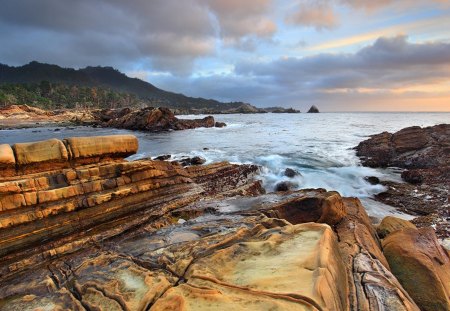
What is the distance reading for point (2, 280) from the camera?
18.6 feet

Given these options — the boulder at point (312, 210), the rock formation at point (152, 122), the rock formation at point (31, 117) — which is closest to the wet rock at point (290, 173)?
the boulder at point (312, 210)

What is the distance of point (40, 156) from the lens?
707cm

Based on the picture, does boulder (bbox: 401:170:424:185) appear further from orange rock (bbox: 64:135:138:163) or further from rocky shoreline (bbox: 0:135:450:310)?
orange rock (bbox: 64:135:138:163)

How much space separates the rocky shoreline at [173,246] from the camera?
13.2 feet

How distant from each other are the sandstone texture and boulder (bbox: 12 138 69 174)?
39.8 ft

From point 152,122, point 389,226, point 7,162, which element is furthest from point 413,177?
point 152,122

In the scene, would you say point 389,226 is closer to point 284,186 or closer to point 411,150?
point 284,186

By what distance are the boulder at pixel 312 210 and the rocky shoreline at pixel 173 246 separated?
0.03m

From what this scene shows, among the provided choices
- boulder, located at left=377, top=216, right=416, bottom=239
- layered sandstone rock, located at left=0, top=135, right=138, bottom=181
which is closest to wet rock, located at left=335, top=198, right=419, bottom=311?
boulder, located at left=377, top=216, right=416, bottom=239

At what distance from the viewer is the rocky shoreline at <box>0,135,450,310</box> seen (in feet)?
13.2

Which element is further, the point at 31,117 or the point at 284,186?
the point at 31,117

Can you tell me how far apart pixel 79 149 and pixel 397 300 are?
7.48 m

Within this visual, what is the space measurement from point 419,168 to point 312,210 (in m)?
16.2

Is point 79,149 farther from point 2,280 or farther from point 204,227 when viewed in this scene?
point 204,227
